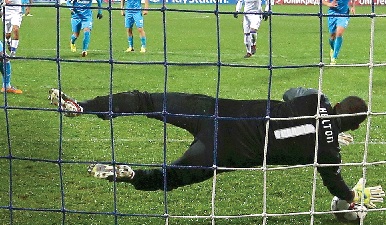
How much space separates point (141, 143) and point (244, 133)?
2.27 m

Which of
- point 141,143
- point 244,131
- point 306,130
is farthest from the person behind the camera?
point 141,143

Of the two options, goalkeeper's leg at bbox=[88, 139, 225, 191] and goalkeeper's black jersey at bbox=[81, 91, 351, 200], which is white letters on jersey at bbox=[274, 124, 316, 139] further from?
goalkeeper's leg at bbox=[88, 139, 225, 191]

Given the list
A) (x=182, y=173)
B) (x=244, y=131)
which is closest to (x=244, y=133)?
(x=244, y=131)

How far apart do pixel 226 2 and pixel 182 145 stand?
28.2 meters

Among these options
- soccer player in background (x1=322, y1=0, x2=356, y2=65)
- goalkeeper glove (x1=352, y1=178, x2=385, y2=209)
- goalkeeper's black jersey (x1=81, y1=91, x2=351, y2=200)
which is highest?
soccer player in background (x1=322, y1=0, x2=356, y2=65)

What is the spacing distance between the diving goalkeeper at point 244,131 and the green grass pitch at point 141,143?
0.61 ft

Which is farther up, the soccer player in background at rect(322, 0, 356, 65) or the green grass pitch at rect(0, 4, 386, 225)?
the soccer player in background at rect(322, 0, 356, 65)

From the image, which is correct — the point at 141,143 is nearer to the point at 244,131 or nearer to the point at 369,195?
the point at 244,131

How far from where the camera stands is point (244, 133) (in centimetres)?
431

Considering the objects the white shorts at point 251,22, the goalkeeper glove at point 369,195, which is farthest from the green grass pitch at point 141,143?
the white shorts at point 251,22

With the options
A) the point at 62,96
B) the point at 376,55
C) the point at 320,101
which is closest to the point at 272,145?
the point at 320,101

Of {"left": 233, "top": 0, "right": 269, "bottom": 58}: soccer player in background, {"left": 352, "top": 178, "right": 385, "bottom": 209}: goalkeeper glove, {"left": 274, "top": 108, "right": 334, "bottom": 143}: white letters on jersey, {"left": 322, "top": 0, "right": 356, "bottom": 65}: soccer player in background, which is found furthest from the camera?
{"left": 233, "top": 0, "right": 269, "bottom": 58}: soccer player in background

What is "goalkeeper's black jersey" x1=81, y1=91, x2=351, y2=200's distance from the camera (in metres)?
4.15

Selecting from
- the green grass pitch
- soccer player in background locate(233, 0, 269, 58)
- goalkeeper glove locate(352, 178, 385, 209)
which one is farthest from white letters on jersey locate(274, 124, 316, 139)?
soccer player in background locate(233, 0, 269, 58)
